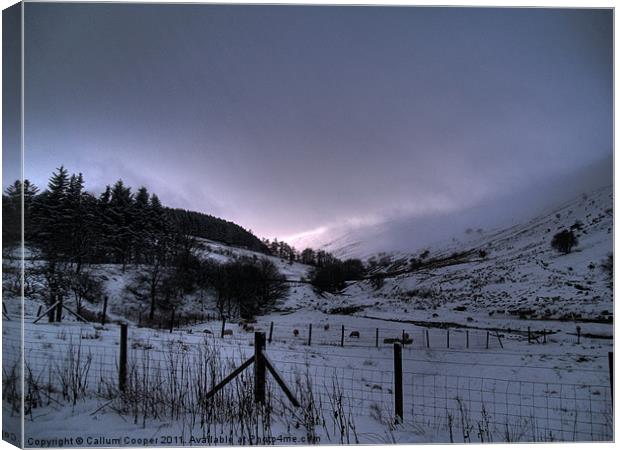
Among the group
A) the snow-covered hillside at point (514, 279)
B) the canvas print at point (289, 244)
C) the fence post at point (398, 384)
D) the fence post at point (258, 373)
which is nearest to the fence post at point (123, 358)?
the canvas print at point (289, 244)

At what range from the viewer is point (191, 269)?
442 cm

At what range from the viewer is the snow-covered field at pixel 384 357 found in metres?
3.93

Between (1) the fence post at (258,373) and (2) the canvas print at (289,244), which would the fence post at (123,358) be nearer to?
(2) the canvas print at (289,244)

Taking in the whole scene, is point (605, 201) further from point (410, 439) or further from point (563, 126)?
point (410, 439)

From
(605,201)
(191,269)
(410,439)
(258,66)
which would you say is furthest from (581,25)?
(191,269)

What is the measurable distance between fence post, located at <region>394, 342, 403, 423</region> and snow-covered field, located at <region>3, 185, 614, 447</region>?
0.23 feet

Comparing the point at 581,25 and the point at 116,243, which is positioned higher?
the point at 581,25

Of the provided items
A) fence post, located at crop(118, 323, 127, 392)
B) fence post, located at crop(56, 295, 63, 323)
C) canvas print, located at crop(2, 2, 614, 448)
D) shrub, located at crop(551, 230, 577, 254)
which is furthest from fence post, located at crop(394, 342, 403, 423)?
fence post, located at crop(56, 295, 63, 323)

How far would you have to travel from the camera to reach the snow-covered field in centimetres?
393

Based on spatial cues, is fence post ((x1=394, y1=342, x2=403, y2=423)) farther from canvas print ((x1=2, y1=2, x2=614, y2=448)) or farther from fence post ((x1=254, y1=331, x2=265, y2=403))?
fence post ((x1=254, y1=331, x2=265, y2=403))

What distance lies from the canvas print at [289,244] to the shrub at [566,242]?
0.7 inches

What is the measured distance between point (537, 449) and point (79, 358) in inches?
177

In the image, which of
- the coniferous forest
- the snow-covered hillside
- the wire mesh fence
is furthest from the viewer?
the coniferous forest

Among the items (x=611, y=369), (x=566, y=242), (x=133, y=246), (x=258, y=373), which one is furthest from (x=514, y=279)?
(x=133, y=246)
